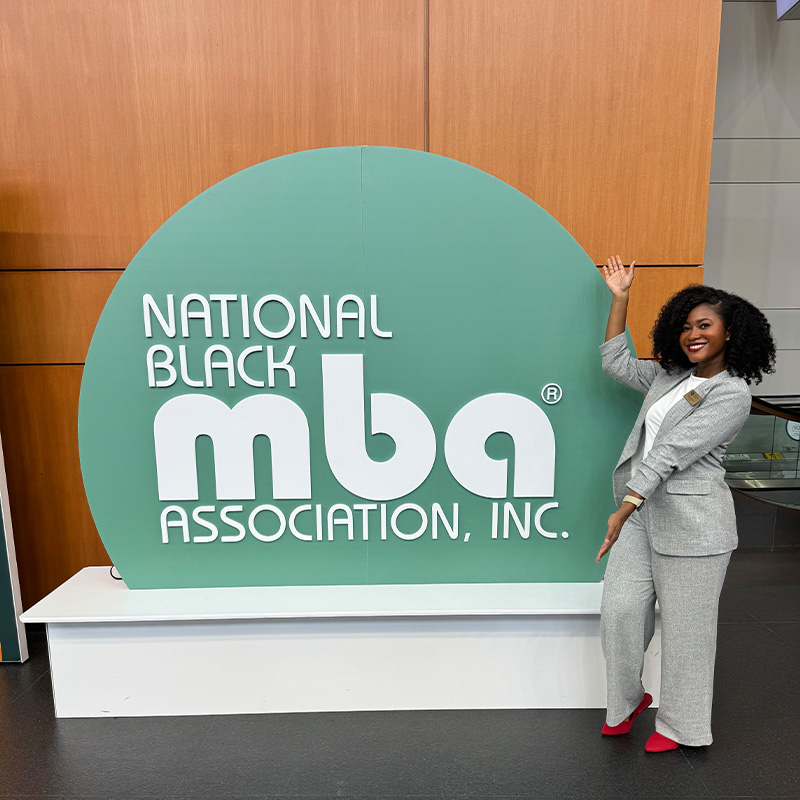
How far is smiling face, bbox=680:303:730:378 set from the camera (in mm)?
2121

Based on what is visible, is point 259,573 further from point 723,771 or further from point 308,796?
point 723,771

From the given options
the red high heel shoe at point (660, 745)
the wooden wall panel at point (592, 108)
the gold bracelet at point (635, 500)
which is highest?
the wooden wall panel at point (592, 108)

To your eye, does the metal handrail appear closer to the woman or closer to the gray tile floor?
the gray tile floor

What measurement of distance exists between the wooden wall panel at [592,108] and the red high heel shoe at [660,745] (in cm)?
199

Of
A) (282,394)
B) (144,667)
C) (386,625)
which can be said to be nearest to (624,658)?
(386,625)

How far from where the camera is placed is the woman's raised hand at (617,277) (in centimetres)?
242

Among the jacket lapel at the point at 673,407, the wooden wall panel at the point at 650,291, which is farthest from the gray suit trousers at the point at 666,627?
the wooden wall panel at the point at 650,291

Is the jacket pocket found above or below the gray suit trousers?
above

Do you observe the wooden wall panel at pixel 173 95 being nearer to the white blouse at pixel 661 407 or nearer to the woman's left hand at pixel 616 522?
the white blouse at pixel 661 407

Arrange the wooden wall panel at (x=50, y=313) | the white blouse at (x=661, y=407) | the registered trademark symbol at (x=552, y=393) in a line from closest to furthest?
the white blouse at (x=661, y=407)
the registered trademark symbol at (x=552, y=393)
the wooden wall panel at (x=50, y=313)

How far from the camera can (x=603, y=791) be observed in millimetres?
2102

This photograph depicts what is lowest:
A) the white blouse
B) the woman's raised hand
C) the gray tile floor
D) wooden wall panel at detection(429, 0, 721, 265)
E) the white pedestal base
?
the gray tile floor

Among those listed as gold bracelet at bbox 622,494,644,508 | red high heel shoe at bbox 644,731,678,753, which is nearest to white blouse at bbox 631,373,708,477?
gold bracelet at bbox 622,494,644,508

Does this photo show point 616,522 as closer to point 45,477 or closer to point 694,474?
point 694,474
